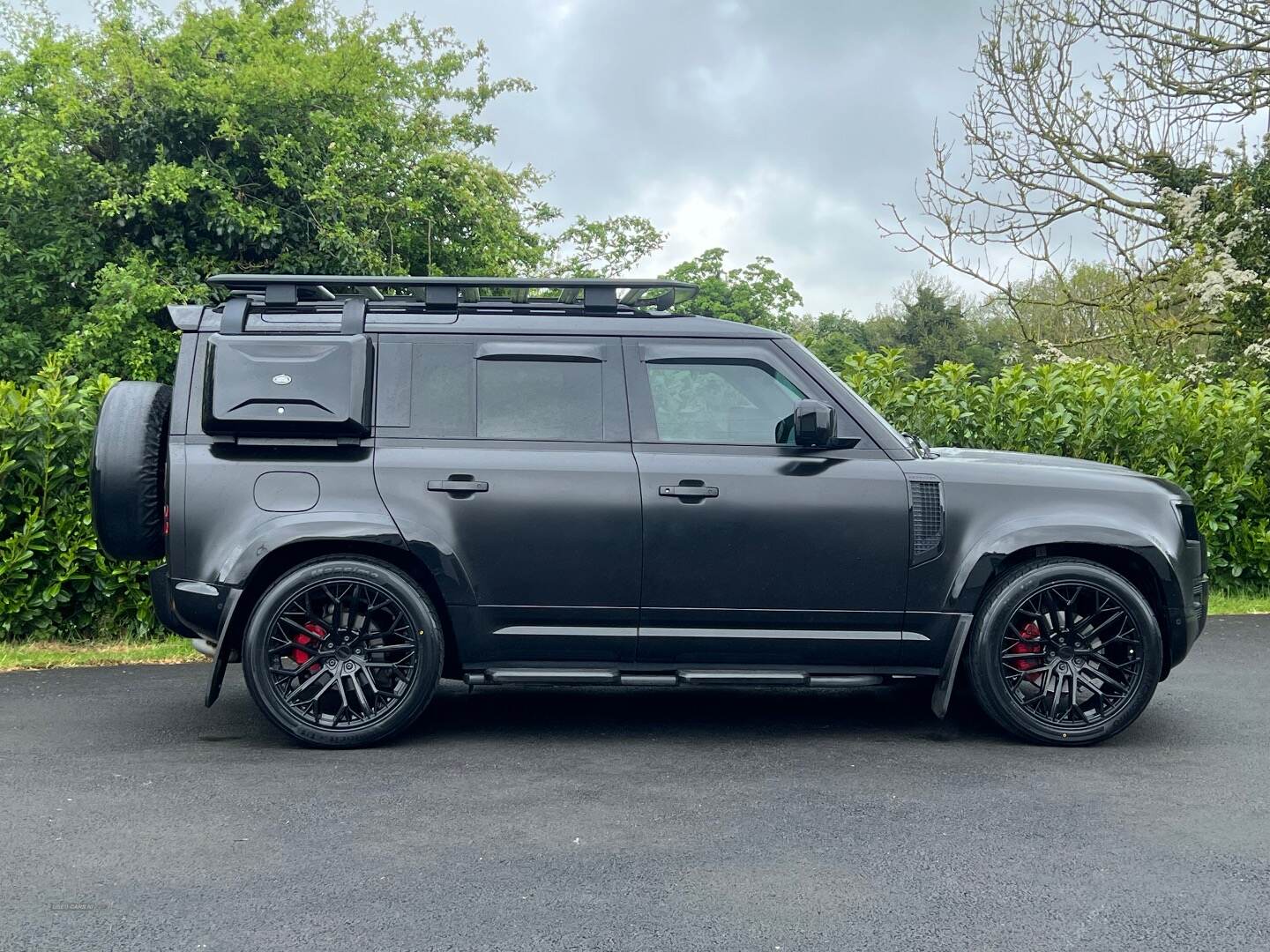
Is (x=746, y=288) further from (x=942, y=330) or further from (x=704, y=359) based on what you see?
(x=704, y=359)

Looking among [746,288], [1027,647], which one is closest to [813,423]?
[1027,647]

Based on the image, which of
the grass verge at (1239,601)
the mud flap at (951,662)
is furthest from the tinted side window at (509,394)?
the grass verge at (1239,601)

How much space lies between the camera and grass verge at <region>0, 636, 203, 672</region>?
714 centimetres

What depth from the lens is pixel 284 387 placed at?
210 inches

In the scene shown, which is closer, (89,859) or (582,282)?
(89,859)

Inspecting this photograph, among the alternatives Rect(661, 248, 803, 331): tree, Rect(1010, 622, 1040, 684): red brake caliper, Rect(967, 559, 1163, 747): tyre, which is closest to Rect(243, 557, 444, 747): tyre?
Rect(967, 559, 1163, 747): tyre

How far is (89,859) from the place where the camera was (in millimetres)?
3988

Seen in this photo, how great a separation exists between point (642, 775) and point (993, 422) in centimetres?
586

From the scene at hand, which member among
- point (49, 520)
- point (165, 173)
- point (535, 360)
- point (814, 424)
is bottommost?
point (49, 520)

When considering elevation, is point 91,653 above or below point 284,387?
below

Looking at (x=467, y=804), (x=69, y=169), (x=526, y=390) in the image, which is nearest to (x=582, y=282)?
(x=526, y=390)

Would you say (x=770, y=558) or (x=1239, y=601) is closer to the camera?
(x=770, y=558)

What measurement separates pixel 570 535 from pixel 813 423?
1219 millimetres

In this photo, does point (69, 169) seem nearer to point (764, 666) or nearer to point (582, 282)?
point (582, 282)
